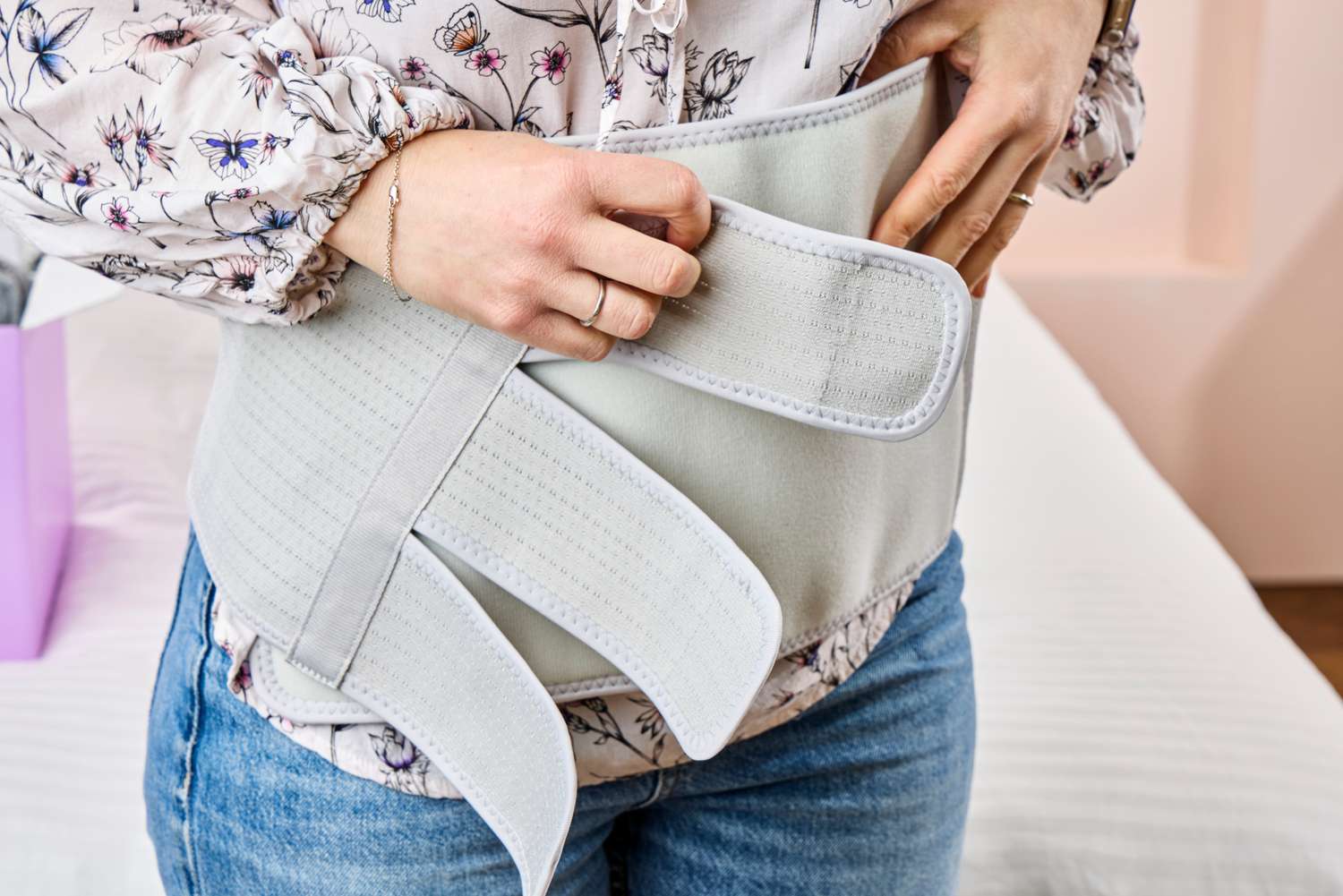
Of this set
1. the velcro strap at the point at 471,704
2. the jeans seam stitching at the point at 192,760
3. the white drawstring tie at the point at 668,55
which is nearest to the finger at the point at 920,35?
the white drawstring tie at the point at 668,55

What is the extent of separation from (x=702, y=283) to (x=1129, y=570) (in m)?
1.02

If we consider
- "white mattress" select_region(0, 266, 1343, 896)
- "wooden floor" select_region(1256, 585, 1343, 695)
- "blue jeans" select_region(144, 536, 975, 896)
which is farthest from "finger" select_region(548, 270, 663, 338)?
"wooden floor" select_region(1256, 585, 1343, 695)

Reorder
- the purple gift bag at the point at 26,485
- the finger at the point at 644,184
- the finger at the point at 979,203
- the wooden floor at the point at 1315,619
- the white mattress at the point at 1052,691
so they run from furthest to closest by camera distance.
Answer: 1. the wooden floor at the point at 1315,619
2. the purple gift bag at the point at 26,485
3. the white mattress at the point at 1052,691
4. the finger at the point at 979,203
5. the finger at the point at 644,184

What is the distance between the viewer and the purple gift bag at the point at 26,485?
1108mm

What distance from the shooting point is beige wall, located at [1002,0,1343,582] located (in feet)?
7.90

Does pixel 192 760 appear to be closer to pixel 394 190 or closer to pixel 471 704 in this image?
pixel 471 704

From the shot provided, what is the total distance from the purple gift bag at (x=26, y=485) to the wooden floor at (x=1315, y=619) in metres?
2.28

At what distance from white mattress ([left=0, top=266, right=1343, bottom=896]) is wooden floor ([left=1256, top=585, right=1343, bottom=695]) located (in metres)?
1.10

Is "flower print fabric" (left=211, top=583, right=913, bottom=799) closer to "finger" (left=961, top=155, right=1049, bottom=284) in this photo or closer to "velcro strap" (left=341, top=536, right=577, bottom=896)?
"velcro strap" (left=341, top=536, right=577, bottom=896)

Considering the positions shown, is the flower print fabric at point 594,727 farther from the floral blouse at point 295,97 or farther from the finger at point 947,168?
the finger at point 947,168

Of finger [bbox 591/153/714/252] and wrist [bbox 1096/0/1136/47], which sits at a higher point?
wrist [bbox 1096/0/1136/47]

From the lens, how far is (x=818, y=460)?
0.53m

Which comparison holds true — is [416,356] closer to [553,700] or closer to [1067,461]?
[553,700]

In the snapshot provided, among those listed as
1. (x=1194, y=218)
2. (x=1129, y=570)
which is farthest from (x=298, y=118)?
(x=1194, y=218)
